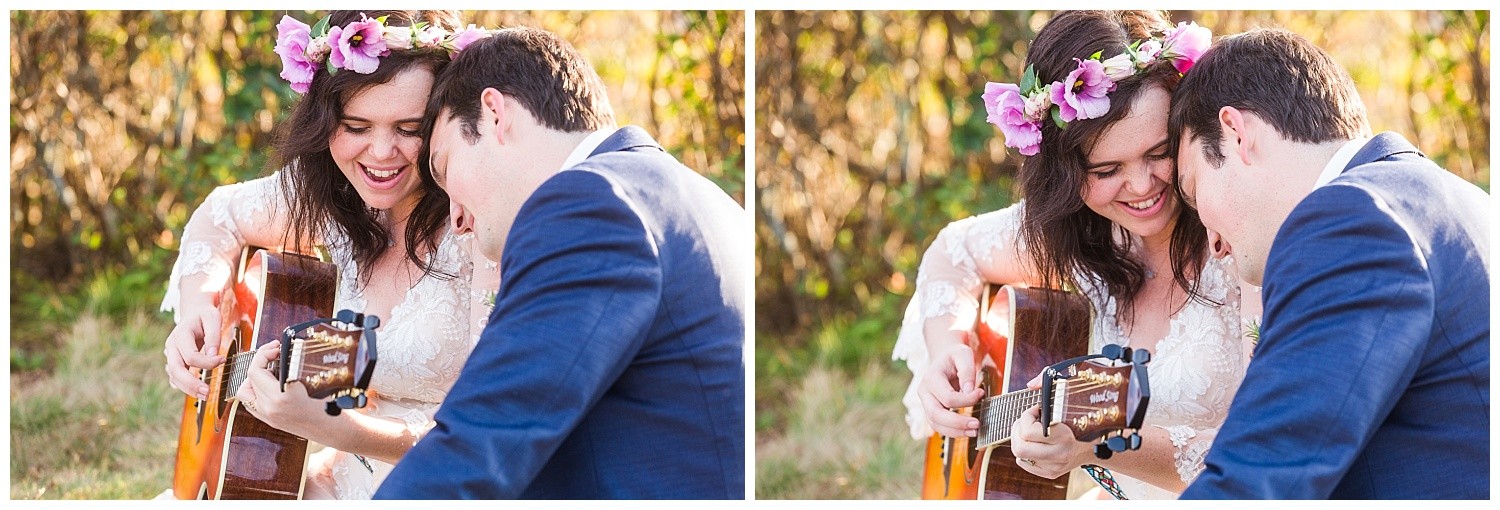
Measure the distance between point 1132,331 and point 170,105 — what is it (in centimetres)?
319

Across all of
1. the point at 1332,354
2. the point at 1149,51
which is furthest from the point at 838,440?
the point at 1332,354

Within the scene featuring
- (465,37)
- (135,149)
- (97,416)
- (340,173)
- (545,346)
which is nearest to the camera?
(545,346)

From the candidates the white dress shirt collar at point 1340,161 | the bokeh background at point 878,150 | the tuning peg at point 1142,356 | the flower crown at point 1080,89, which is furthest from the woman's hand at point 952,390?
the bokeh background at point 878,150

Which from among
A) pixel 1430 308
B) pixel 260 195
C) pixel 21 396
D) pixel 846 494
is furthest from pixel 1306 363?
pixel 21 396

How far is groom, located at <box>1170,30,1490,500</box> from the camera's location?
1.97 metres

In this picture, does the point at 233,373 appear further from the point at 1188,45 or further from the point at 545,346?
the point at 1188,45

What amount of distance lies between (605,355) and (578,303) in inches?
3.4

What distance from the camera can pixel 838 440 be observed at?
→ 486 centimetres

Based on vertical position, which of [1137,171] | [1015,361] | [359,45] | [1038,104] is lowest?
[1015,361]

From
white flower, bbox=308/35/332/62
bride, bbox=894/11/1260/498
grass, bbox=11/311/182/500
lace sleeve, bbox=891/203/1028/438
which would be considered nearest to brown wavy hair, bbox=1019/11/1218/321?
bride, bbox=894/11/1260/498

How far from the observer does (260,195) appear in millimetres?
3104

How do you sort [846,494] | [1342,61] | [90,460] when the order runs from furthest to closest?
[1342,61] → [846,494] → [90,460]

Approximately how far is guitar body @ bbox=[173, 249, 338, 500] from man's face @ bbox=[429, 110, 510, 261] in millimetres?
532

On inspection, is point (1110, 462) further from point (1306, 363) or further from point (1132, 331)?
point (1306, 363)
